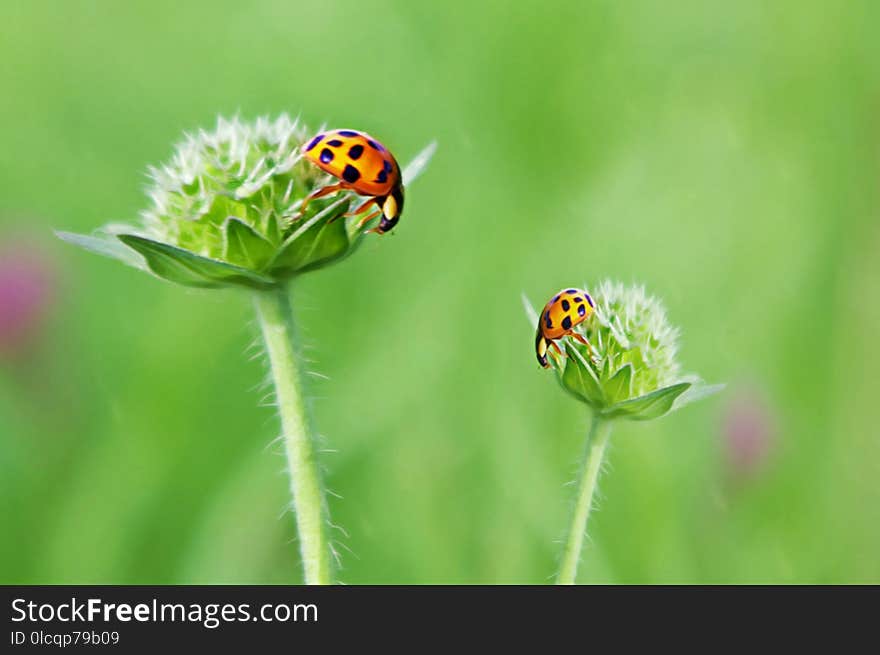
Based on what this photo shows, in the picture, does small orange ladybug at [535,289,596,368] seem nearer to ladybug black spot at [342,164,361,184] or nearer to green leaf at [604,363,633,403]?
green leaf at [604,363,633,403]

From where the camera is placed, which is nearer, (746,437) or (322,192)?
(322,192)

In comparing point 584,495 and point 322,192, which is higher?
point 322,192

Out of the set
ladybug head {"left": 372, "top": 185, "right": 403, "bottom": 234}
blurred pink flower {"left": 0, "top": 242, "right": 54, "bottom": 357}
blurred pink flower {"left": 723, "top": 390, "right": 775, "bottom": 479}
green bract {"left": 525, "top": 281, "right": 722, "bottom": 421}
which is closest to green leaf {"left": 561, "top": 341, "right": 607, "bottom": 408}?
green bract {"left": 525, "top": 281, "right": 722, "bottom": 421}

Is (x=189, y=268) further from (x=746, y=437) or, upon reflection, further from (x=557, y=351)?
(x=746, y=437)

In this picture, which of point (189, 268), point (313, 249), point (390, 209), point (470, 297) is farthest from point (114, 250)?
point (470, 297)
